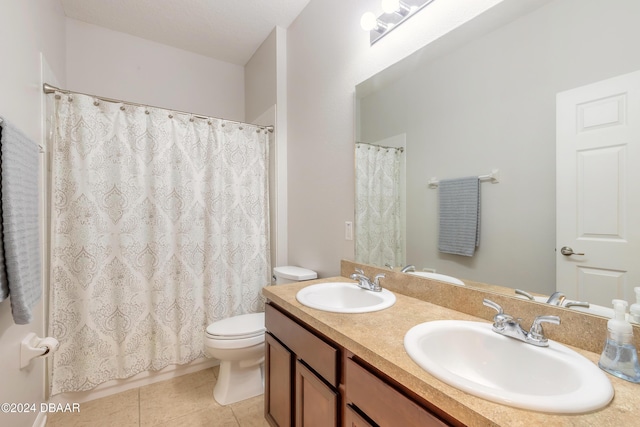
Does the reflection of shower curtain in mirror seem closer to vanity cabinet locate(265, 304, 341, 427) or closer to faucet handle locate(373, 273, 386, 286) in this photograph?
faucet handle locate(373, 273, 386, 286)

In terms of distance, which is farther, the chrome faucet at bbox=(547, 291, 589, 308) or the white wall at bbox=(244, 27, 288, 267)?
the white wall at bbox=(244, 27, 288, 267)

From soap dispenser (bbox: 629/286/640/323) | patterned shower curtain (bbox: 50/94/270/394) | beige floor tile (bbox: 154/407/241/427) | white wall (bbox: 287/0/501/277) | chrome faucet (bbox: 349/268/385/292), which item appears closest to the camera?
soap dispenser (bbox: 629/286/640/323)

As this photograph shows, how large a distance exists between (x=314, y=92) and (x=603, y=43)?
60.2 inches

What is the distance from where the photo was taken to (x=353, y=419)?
850 mm

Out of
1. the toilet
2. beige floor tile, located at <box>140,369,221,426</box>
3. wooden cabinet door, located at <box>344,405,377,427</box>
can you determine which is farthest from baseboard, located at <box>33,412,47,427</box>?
wooden cabinet door, located at <box>344,405,377,427</box>

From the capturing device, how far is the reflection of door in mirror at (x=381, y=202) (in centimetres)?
140

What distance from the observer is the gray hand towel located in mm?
946

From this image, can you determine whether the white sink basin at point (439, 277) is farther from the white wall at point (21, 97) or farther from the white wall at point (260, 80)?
the white wall at point (260, 80)

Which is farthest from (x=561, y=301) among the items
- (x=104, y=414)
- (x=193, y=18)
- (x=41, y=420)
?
(x=193, y=18)

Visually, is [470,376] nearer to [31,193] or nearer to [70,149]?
[31,193]

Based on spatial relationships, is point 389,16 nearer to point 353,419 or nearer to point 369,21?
point 369,21

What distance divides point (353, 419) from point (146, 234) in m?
1.74

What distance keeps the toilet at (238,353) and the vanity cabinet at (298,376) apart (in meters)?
0.33

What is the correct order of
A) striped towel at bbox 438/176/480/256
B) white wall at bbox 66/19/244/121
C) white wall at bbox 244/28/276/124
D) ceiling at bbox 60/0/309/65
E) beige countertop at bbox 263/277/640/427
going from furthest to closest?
white wall at bbox 244/28/276/124 < white wall at bbox 66/19/244/121 < ceiling at bbox 60/0/309/65 < striped towel at bbox 438/176/480/256 < beige countertop at bbox 263/277/640/427
